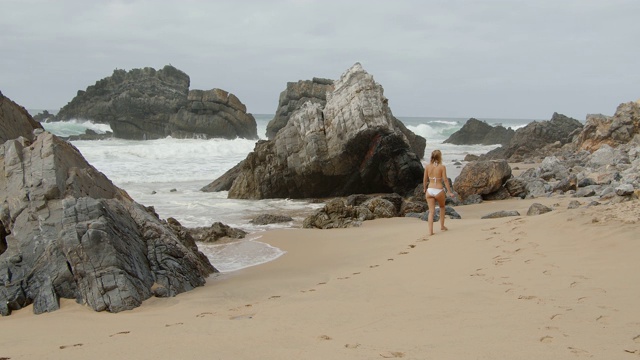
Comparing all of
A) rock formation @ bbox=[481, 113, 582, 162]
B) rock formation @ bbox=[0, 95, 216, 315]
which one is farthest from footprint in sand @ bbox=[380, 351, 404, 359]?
rock formation @ bbox=[481, 113, 582, 162]

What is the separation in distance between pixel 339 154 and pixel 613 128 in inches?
565

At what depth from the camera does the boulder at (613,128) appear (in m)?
22.6

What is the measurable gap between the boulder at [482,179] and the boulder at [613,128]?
11660 millimetres

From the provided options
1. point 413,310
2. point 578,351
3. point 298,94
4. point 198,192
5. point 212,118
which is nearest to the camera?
point 578,351

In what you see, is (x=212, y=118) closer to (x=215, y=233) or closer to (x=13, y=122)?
(x=215, y=233)

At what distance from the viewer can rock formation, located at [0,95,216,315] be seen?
515 cm

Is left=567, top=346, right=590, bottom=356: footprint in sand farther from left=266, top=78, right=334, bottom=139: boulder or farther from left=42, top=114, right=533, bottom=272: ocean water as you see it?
left=266, top=78, right=334, bottom=139: boulder

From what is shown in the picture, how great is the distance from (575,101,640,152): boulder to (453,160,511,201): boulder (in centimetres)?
1166

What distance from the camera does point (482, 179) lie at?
1380 centimetres

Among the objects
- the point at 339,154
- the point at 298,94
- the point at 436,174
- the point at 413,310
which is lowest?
the point at 413,310

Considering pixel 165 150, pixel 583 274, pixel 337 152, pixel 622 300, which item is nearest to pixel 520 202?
pixel 337 152

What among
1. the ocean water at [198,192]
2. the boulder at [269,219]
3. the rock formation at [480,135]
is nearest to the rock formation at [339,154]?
the ocean water at [198,192]

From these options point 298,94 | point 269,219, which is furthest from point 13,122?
point 298,94

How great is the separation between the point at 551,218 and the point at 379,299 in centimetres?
353
